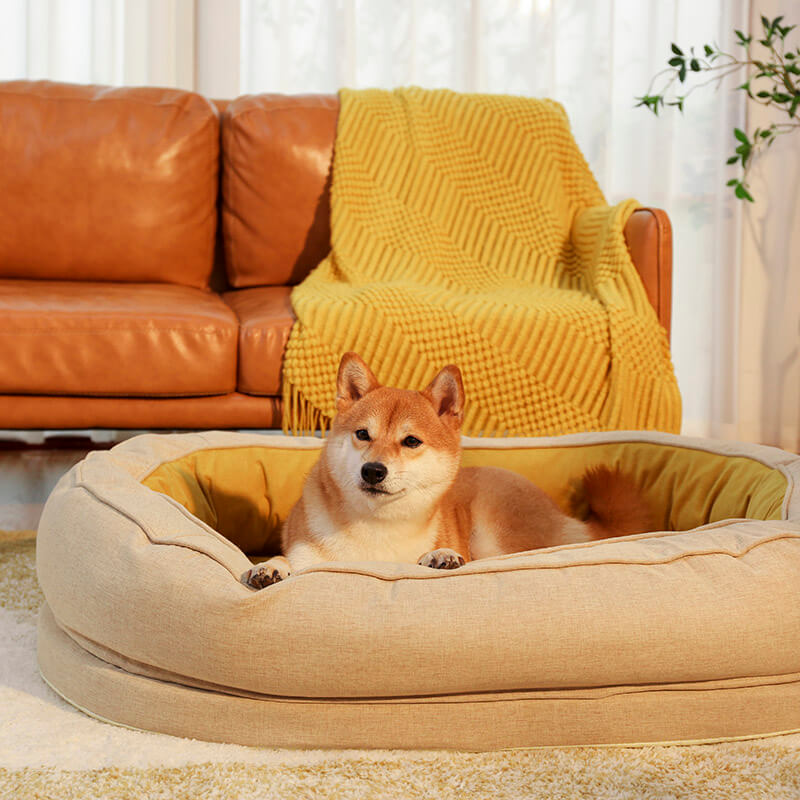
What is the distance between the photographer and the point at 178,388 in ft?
6.94

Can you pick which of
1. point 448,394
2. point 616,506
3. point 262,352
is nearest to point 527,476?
point 616,506

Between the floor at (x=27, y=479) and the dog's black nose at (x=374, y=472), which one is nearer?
the dog's black nose at (x=374, y=472)

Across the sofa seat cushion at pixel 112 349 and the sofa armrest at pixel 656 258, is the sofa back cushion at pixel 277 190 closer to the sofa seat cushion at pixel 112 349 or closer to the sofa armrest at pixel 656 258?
the sofa seat cushion at pixel 112 349

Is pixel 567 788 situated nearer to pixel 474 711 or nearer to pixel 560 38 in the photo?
pixel 474 711

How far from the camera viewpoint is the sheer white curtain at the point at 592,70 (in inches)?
133

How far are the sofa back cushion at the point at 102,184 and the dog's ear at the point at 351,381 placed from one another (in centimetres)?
136

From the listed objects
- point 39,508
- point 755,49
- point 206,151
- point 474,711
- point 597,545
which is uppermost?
point 755,49

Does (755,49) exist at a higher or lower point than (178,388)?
higher

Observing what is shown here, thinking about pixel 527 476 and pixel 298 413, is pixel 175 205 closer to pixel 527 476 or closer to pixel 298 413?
pixel 298 413

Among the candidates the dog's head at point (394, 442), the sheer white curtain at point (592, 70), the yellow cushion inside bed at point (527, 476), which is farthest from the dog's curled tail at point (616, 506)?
the sheer white curtain at point (592, 70)

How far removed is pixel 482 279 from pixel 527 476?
86 cm

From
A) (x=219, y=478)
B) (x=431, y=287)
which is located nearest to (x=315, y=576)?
(x=219, y=478)

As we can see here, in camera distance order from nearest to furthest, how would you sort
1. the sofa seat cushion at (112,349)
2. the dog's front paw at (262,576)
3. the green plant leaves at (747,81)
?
the dog's front paw at (262,576) < the sofa seat cushion at (112,349) < the green plant leaves at (747,81)

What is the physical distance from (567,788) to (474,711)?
141 mm
